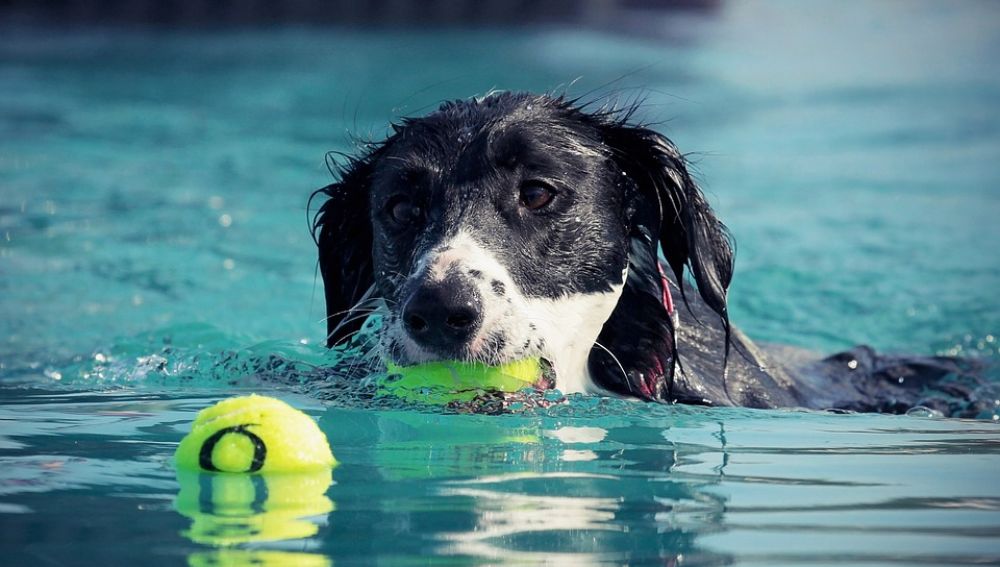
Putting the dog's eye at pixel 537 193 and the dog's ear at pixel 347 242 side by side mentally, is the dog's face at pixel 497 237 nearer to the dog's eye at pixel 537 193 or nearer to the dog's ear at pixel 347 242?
the dog's eye at pixel 537 193

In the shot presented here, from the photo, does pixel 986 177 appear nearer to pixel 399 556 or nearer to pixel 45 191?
pixel 45 191

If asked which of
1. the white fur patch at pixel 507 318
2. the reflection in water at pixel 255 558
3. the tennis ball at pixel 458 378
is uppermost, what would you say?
the white fur patch at pixel 507 318

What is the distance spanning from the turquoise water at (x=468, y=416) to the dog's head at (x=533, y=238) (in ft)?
0.77

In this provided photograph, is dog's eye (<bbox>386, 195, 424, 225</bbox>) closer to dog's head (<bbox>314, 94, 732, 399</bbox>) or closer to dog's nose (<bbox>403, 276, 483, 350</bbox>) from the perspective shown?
dog's head (<bbox>314, 94, 732, 399</bbox>)

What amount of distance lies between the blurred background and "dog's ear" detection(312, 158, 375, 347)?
0.82 feet

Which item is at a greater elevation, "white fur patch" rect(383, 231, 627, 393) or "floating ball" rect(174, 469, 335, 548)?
"white fur patch" rect(383, 231, 627, 393)

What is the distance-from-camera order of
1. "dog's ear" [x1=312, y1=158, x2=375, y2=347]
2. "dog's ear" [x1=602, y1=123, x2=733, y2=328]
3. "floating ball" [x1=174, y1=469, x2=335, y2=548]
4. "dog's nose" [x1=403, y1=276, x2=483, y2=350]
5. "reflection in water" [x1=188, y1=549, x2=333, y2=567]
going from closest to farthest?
1. "reflection in water" [x1=188, y1=549, x2=333, y2=567]
2. "floating ball" [x1=174, y1=469, x2=335, y2=548]
3. "dog's nose" [x1=403, y1=276, x2=483, y2=350]
4. "dog's ear" [x1=602, y1=123, x2=733, y2=328]
5. "dog's ear" [x1=312, y1=158, x2=375, y2=347]

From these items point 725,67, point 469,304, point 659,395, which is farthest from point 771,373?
point 725,67

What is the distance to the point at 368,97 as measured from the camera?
558 inches

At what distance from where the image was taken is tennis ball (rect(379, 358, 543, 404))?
3729 mm

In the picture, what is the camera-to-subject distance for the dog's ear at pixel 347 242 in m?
4.75

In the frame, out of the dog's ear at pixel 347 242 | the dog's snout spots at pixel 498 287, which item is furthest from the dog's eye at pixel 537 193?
the dog's ear at pixel 347 242

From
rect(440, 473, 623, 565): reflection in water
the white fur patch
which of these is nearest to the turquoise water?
rect(440, 473, 623, 565): reflection in water

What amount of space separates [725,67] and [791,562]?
45.3 feet
